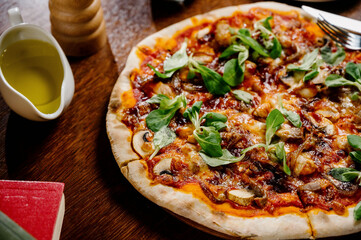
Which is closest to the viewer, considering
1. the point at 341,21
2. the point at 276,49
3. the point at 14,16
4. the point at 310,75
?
the point at 14,16

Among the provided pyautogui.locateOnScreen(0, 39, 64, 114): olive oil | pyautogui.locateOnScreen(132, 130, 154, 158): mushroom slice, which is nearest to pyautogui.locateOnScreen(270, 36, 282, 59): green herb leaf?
pyautogui.locateOnScreen(132, 130, 154, 158): mushroom slice

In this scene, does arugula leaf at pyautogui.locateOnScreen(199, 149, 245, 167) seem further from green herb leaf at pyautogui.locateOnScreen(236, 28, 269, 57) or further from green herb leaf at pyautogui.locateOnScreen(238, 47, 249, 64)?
green herb leaf at pyautogui.locateOnScreen(236, 28, 269, 57)

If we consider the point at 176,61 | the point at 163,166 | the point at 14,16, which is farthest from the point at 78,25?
the point at 163,166

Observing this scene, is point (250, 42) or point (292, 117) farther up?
point (250, 42)

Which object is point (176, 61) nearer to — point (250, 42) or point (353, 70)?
point (250, 42)

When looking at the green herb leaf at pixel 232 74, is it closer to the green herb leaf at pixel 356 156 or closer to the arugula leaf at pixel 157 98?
the arugula leaf at pixel 157 98

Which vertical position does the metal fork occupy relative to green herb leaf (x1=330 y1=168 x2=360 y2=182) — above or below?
above
